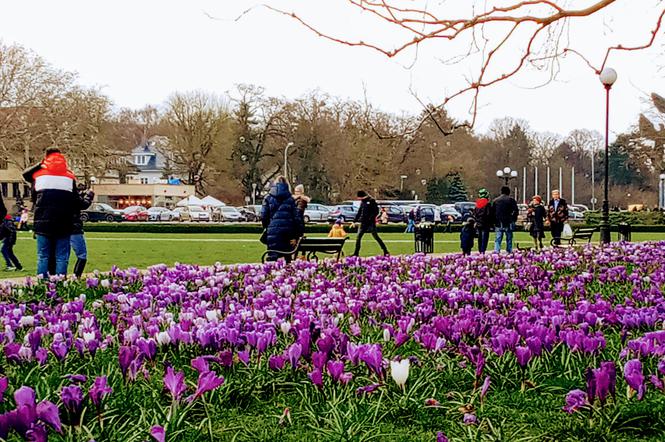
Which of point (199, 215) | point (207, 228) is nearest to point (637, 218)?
point (207, 228)

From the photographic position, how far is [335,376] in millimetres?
3168

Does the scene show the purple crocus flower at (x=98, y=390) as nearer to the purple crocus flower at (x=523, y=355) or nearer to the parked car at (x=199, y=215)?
the purple crocus flower at (x=523, y=355)

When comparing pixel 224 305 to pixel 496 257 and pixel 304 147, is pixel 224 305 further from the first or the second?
pixel 304 147

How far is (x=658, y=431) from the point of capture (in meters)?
3.03

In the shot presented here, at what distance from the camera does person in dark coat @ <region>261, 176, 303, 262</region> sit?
12758mm

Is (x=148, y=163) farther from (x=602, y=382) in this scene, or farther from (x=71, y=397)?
(x=602, y=382)

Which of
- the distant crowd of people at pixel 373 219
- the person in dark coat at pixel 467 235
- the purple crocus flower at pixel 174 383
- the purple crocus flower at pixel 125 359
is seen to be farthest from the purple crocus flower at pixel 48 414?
the person in dark coat at pixel 467 235

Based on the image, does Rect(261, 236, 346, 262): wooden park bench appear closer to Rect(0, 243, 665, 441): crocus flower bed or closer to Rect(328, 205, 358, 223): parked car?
Rect(0, 243, 665, 441): crocus flower bed

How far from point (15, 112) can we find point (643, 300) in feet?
170

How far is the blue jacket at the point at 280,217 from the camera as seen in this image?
502 inches

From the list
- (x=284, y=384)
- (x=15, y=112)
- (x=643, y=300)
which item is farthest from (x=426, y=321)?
(x=15, y=112)

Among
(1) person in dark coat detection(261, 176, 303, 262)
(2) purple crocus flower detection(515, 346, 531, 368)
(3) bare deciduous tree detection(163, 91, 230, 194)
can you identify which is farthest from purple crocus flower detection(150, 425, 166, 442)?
(3) bare deciduous tree detection(163, 91, 230, 194)

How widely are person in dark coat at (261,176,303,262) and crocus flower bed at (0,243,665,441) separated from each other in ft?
22.7

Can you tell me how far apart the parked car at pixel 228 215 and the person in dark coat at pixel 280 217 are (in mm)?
41664
